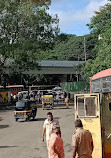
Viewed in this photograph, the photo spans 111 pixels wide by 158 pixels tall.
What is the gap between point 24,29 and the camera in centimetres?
3500

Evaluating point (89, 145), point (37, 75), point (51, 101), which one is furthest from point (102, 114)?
point (37, 75)

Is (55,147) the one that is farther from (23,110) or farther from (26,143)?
(23,110)

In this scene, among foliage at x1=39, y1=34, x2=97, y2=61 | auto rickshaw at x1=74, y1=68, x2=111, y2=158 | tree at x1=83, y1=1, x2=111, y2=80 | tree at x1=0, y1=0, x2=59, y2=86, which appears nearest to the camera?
auto rickshaw at x1=74, y1=68, x2=111, y2=158

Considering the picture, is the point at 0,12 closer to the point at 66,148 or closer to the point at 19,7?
the point at 19,7

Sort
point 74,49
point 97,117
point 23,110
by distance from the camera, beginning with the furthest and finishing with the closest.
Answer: point 74,49, point 23,110, point 97,117

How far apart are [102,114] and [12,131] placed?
335 inches

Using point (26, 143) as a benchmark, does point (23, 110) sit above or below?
above

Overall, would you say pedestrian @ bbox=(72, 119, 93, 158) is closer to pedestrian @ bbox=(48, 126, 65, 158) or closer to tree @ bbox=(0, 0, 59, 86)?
pedestrian @ bbox=(48, 126, 65, 158)

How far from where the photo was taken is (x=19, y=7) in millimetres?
33656

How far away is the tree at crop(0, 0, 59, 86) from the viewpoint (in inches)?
1319

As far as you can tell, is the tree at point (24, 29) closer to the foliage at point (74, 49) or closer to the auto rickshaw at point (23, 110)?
the auto rickshaw at point (23, 110)

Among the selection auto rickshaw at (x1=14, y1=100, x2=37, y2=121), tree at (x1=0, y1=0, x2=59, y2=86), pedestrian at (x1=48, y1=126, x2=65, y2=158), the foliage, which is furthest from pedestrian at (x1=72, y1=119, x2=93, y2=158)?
the foliage

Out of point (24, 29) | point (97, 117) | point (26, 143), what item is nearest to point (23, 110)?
point (26, 143)

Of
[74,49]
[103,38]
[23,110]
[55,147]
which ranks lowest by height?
[55,147]
